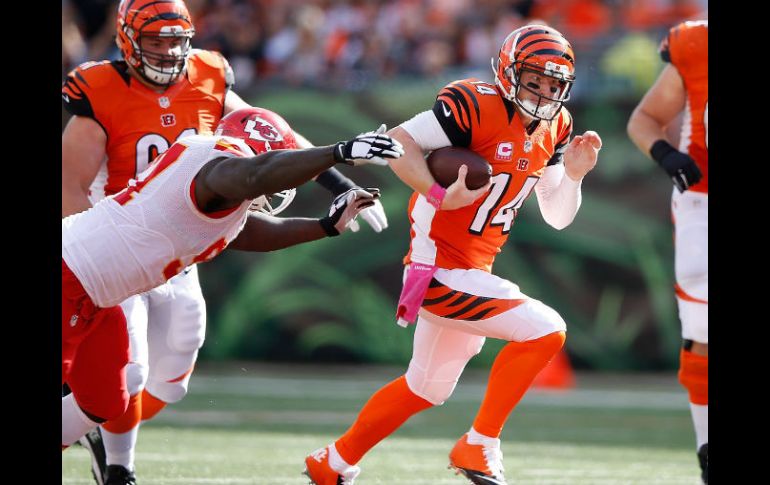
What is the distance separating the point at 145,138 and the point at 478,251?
150cm

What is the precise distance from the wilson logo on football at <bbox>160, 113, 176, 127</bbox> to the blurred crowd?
16.5 feet

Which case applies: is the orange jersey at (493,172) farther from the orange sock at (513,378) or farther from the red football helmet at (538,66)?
the orange sock at (513,378)

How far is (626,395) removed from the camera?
9008mm

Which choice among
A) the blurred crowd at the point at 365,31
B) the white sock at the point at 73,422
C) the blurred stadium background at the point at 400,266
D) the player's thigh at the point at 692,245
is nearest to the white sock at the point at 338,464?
the white sock at the point at 73,422

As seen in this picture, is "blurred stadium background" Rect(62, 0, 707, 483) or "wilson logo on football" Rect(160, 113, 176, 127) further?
"blurred stadium background" Rect(62, 0, 707, 483)

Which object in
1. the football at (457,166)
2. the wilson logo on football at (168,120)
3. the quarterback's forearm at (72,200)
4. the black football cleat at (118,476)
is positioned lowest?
the black football cleat at (118,476)

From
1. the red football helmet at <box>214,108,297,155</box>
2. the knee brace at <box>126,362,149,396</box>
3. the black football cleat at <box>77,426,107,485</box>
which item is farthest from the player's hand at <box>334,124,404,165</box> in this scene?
the black football cleat at <box>77,426,107,485</box>

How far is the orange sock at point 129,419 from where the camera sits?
502 centimetres

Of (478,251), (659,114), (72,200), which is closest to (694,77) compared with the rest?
(659,114)

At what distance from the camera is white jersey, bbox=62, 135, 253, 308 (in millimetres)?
4020

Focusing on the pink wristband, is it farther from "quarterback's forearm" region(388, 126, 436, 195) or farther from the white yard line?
the white yard line

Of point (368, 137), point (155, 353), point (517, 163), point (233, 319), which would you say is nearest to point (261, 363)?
point (233, 319)

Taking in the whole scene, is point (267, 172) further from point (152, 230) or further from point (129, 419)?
point (129, 419)

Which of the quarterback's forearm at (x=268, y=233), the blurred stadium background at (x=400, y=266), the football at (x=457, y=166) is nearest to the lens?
the quarterback's forearm at (x=268, y=233)
